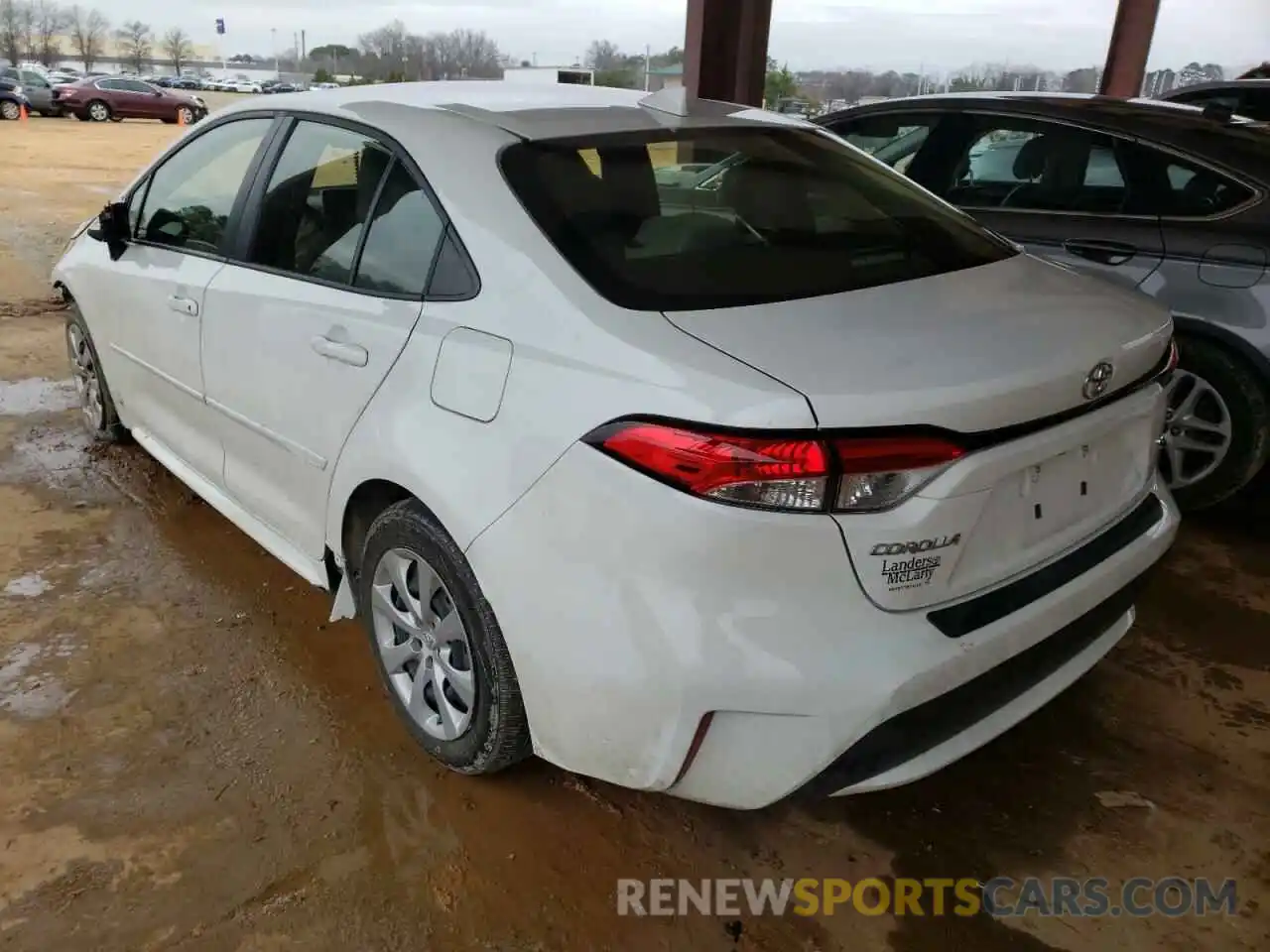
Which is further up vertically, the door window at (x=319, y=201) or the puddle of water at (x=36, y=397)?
the door window at (x=319, y=201)

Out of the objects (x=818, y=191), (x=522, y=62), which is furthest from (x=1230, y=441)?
(x=522, y=62)

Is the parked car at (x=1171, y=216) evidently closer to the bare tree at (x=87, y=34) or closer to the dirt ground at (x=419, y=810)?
the dirt ground at (x=419, y=810)

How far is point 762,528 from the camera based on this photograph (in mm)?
1662

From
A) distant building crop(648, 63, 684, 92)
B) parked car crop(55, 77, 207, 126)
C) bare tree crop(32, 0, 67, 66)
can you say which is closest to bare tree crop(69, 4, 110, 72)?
bare tree crop(32, 0, 67, 66)

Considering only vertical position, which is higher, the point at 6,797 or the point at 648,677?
the point at 648,677

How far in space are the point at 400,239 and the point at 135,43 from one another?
277ft

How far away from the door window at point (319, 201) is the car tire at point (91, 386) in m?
1.62

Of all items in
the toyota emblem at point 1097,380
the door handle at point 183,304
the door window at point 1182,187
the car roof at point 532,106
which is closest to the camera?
the toyota emblem at point 1097,380

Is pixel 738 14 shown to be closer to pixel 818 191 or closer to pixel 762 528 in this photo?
pixel 818 191

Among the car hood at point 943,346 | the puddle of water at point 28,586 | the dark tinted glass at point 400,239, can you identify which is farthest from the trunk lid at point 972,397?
the puddle of water at point 28,586

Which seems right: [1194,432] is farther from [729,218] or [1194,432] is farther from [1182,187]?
[729,218]

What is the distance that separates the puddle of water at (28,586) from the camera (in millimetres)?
3189

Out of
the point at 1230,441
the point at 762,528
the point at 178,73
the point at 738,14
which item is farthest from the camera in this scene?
the point at 178,73

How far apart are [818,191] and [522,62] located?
627 inches
